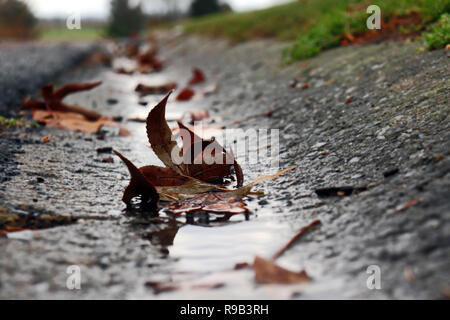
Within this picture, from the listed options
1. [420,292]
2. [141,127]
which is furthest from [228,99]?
[420,292]

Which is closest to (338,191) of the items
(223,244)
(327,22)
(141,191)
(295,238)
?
(295,238)

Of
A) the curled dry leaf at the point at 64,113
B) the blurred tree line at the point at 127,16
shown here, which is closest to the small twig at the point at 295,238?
the curled dry leaf at the point at 64,113

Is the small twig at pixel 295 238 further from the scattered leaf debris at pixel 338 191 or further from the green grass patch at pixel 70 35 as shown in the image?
the green grass patch at pixel 70 35

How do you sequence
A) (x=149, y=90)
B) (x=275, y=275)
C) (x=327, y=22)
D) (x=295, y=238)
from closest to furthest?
1. (x=275, y=275)
2. (x=295, y=238)
3. (x=327, y=22)
4. (x=149, y=90)

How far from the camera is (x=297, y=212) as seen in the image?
5.90 feet

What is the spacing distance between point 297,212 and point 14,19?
2404cm

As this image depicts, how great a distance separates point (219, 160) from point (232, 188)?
0.15m

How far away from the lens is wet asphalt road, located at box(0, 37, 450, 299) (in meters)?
1.29

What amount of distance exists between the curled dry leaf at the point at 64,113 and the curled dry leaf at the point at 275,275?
7.54ft

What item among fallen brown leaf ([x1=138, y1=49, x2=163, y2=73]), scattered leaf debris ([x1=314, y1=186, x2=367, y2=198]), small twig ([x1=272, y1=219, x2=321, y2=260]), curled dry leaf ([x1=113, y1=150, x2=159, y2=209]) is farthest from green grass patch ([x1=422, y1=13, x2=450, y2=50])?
fallen brown leaf ([x1=138, y1=49, x2=163, y2=73])

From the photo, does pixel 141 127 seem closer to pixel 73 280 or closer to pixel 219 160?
pixel 219 160

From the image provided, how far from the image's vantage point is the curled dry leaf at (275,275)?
132 centimetres

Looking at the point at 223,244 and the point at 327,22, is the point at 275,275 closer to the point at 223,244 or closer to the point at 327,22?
the point at 223,244

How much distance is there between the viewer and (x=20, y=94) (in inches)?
183
